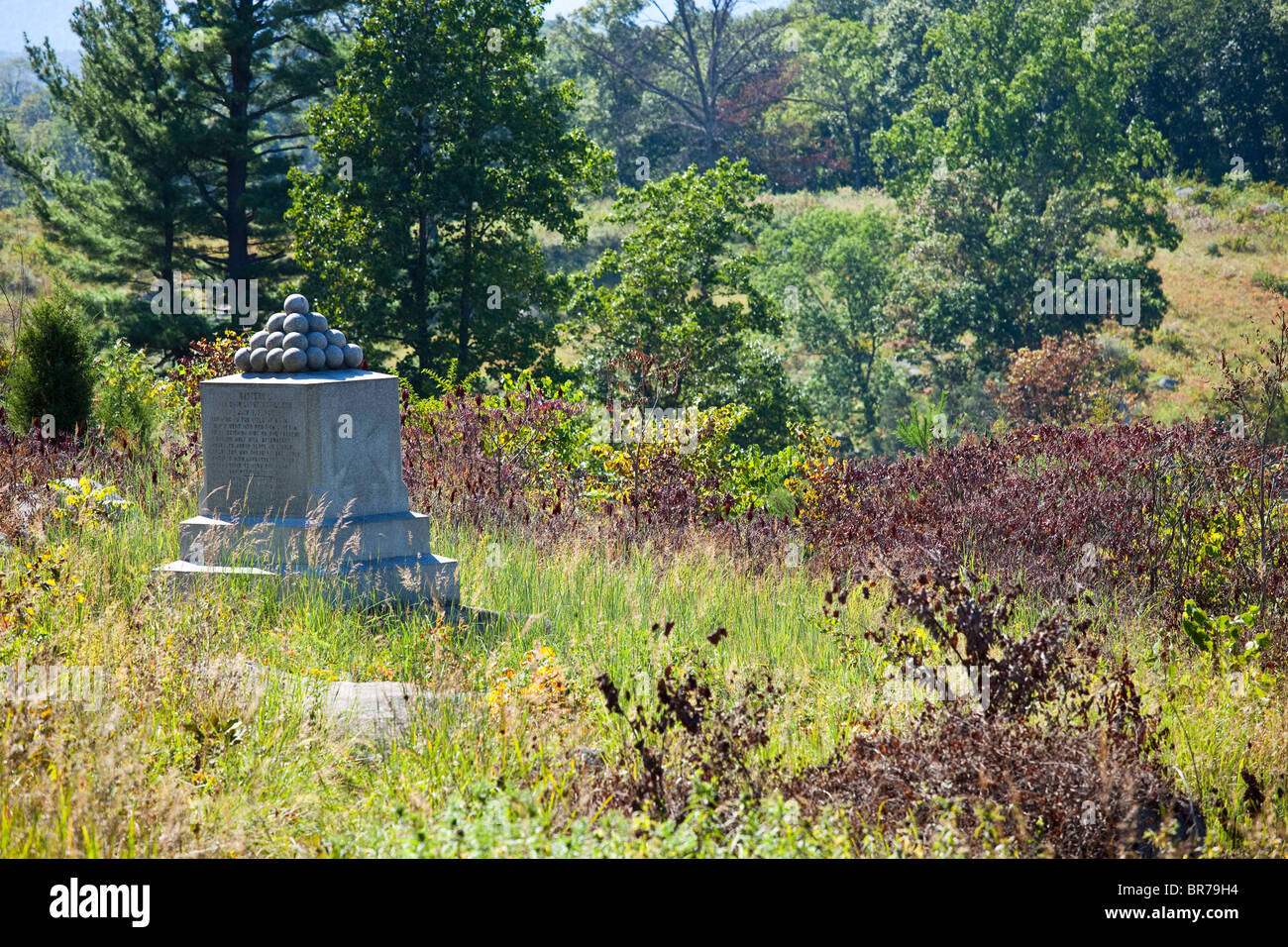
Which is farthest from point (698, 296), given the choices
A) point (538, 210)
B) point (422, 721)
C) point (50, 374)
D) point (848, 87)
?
point (848, 87)

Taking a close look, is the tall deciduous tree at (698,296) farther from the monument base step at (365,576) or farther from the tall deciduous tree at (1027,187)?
the monument base step at (365,576)

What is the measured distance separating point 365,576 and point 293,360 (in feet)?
4.81

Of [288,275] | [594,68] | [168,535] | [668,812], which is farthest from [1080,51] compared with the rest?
[668,812]

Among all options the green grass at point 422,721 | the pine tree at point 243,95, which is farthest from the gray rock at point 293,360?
the pine tree at point 243,95

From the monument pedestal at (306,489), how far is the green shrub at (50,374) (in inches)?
242

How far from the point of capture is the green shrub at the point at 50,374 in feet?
40.9

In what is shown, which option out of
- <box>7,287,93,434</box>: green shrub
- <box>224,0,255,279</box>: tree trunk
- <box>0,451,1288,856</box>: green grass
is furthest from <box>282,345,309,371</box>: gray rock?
<box>224,0,255,279</box>: tree trunk

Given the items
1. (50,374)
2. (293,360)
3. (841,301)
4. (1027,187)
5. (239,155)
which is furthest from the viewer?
(841,301)

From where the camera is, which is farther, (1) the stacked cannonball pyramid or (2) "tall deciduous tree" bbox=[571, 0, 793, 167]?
(2) "tall deciduous tree" bbox=[571, 0, 793, 167]

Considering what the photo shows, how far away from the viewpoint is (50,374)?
12.6 m

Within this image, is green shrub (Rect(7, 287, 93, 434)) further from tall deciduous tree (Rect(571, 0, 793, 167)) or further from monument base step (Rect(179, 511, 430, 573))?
tall deciduous tree (Rect(571, 0, 793, 167))

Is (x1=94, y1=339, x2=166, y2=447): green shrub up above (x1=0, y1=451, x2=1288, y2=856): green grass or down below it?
above

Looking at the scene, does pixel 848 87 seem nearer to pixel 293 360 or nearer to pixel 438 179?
pixel 438 179

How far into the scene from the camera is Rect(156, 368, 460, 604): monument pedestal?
7039 mm
